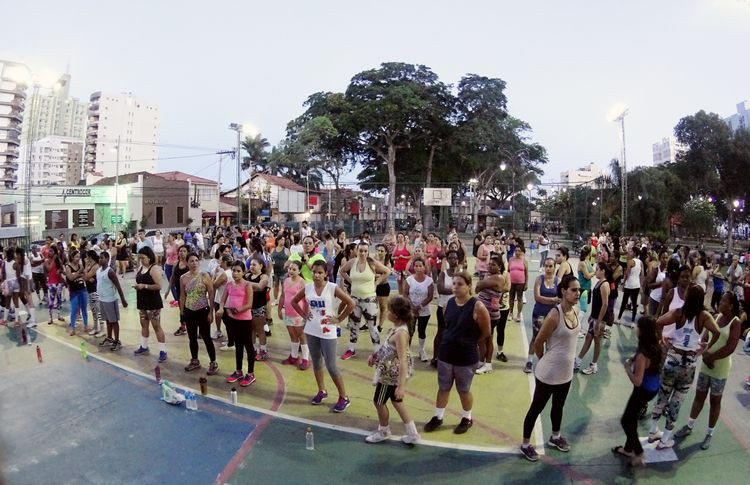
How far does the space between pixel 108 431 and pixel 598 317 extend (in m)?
6.11

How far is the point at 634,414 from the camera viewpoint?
4.34 m

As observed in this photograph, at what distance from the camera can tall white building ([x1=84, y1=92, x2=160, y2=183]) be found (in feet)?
300

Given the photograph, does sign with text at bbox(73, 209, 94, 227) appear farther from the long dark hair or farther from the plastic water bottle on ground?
the long dark hair

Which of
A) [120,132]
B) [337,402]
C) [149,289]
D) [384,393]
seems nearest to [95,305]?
[149,289]

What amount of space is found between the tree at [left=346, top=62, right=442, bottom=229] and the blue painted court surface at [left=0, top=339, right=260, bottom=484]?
34238mm

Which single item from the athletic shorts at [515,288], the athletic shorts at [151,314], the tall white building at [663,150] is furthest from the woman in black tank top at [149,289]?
the tall white building at [663,150]

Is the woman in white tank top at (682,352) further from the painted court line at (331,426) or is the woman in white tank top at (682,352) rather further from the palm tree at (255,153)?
the palm tree at (255,153)

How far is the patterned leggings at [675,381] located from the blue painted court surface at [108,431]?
13.8 ft

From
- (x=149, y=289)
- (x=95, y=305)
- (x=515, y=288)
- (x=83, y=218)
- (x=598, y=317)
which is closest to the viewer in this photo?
(x=598, y=317)

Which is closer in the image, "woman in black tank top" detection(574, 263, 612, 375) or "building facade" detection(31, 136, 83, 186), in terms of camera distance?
"woman in black tank top" detection(574, 263, 612, 375)

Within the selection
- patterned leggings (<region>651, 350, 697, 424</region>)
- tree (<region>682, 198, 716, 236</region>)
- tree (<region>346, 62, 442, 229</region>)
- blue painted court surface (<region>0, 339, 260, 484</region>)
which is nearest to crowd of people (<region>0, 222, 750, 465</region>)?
patterned leggings (<region>651, 350, 697, 424</region>)

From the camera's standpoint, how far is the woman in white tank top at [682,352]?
4559 millimetres

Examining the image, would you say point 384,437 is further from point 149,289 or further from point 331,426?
point 149,289

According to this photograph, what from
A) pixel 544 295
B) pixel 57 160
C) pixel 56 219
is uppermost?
pixel 57 160
